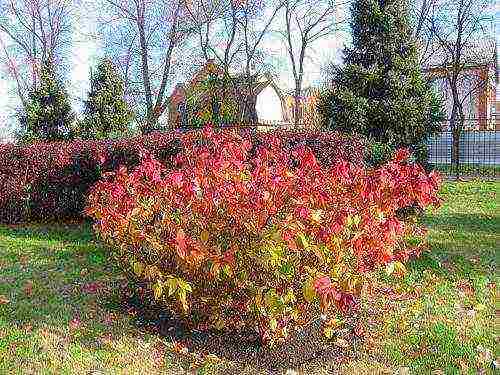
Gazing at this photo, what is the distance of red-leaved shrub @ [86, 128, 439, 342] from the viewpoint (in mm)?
3523

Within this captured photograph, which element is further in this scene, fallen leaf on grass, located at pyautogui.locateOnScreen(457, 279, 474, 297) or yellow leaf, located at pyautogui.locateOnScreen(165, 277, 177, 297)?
fallen leaf on grass, located at pyautogui.locateOnScreen(457, 279, 474, 297)

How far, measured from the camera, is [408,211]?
356 inches

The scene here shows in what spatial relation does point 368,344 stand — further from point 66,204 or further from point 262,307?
point 66,204

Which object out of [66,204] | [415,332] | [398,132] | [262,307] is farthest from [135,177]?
[398,132]

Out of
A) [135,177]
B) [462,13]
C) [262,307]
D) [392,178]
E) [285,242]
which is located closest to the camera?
[285,242]

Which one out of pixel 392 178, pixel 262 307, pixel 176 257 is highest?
pixel 392 178

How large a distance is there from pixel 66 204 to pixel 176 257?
603 centimetres

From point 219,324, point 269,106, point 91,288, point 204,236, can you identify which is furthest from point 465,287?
point 269,106

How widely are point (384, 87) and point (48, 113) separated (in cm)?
1020

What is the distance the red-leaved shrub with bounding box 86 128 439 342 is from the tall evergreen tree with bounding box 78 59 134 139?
42.5 feet

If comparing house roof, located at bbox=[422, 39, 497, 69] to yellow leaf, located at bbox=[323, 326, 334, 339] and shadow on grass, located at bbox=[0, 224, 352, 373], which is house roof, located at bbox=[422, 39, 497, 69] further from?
yellow leaf, located at bbox=[323, 326, 334, 339]

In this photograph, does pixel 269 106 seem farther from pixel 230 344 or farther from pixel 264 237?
pixel 264 237

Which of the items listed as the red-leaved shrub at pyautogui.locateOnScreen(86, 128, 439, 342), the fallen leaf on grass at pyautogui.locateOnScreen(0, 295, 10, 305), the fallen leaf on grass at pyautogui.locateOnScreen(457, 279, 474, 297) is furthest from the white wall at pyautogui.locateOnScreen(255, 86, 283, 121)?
the red-leaved shrub at pyautogui.locateOnScreen(86, 128, 439, 342)

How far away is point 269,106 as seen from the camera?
1500 inches
